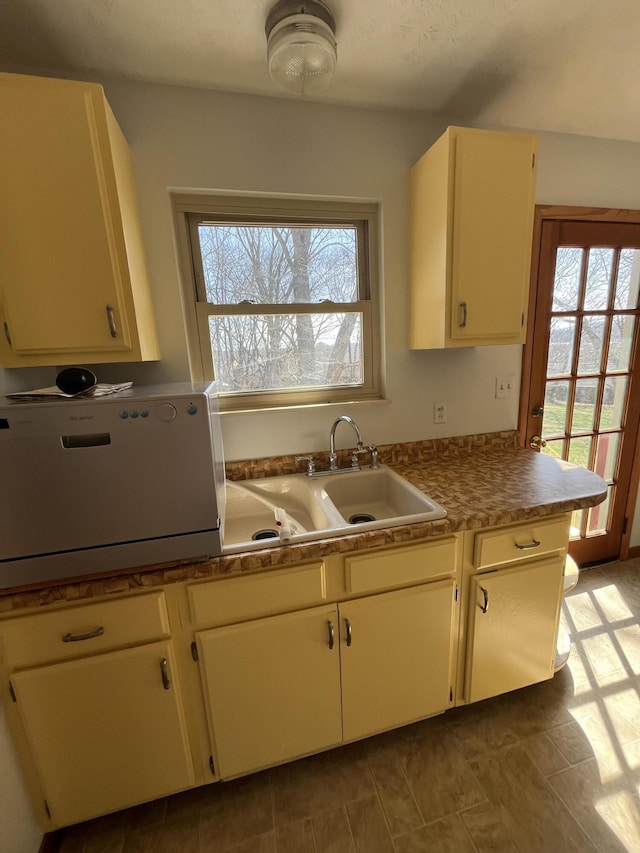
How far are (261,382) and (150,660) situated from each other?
1.08 m

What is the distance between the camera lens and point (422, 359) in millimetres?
1703

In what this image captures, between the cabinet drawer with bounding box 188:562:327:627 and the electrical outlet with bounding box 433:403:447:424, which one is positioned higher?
the electrical outlet with bounding box 433:403:447:424

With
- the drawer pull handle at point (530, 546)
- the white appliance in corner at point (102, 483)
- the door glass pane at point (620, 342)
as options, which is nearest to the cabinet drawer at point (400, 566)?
the drawer pull handle at point (530, 546)

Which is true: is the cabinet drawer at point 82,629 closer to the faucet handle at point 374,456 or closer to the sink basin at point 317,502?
the sink basin at point 317,502

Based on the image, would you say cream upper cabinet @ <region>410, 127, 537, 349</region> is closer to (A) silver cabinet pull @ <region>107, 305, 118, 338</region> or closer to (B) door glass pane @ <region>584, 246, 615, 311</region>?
(B) door glass pane @ <region>584, 246, 615, 311</region>

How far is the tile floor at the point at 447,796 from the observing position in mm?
1059

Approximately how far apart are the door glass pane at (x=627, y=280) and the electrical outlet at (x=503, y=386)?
791 mm

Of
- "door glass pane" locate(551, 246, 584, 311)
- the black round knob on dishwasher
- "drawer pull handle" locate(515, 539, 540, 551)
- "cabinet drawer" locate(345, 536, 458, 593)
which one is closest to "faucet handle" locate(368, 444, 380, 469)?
"cabinet drawer" locate(345, 536, 458, 593)

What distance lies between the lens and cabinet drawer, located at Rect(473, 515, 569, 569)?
1200 mm

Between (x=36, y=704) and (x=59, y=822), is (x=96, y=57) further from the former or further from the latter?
(x=59, y=822)

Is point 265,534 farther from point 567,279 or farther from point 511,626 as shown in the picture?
point 567,279

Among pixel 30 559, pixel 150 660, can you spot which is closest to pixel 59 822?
pixel 150 660

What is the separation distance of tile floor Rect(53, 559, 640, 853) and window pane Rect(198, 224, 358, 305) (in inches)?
71.4

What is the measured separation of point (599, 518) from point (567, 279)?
4.96 feet
